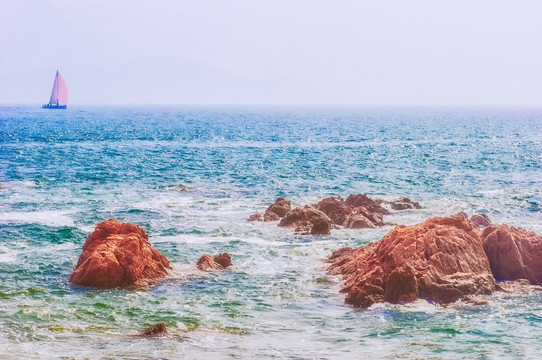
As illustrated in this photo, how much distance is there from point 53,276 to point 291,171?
4582 centimetres

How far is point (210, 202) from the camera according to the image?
53500 mm

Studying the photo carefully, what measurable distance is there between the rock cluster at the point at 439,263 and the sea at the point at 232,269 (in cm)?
70

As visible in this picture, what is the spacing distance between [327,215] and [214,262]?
13315 millimetres

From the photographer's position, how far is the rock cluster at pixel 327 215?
4178cm

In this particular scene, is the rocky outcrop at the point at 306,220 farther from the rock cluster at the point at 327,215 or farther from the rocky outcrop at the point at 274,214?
the rocky outcrop at the point at 274,214

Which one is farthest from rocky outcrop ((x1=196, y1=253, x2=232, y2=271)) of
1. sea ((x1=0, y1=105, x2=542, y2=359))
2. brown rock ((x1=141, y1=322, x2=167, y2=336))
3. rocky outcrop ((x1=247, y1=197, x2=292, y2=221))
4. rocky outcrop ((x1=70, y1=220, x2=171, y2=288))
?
rocky outcrop ((x1=247, y1=197, x2=292, y2=221))

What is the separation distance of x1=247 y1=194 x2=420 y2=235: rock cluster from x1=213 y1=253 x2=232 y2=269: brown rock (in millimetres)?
8030

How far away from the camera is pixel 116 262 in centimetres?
2997

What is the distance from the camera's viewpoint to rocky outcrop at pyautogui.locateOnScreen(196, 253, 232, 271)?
1314 inches

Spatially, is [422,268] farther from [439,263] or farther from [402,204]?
Answer: [402,204]

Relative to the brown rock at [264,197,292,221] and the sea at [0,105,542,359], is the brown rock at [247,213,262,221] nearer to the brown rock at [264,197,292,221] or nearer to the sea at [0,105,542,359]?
the brown rock at [264,197,292,221]

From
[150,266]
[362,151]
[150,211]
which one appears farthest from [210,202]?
[362,151]

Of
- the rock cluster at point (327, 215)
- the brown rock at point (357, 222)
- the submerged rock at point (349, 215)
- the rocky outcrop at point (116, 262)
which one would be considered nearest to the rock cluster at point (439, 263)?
→ the rocky outcrop at point (116, 262)

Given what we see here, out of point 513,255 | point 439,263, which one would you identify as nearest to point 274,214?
point 439,263
